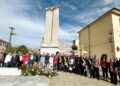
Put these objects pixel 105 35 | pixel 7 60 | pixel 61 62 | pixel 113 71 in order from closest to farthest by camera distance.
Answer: pixel 113 71 → pixel 7 60 → pixel 61 62 → pixel 105 35

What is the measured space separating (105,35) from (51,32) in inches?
601

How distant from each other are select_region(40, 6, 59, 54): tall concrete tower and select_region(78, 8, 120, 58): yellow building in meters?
11.9

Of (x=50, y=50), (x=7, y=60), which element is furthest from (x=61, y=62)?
(x=7, y=60)

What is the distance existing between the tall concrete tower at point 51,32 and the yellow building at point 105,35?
38.9ft

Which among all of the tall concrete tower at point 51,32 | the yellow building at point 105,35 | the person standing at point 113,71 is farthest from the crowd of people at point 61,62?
the yellow building at point 105,35

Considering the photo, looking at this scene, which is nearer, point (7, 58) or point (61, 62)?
point (7, 58)

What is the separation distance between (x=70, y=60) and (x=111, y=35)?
46.2 feet

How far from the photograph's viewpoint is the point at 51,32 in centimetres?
1284

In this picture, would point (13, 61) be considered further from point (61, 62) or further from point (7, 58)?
point (61, 62)

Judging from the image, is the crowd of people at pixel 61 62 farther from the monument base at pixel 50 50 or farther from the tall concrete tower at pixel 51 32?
the tall concrete tower at pixel 51 32

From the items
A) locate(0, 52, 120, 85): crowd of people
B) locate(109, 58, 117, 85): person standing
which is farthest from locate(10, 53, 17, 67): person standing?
locate(109, 58, 117, 85): person standing

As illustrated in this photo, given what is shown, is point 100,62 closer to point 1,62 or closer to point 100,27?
point 1,62

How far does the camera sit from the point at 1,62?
37.9 feet

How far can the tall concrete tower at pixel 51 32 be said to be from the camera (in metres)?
12.6
